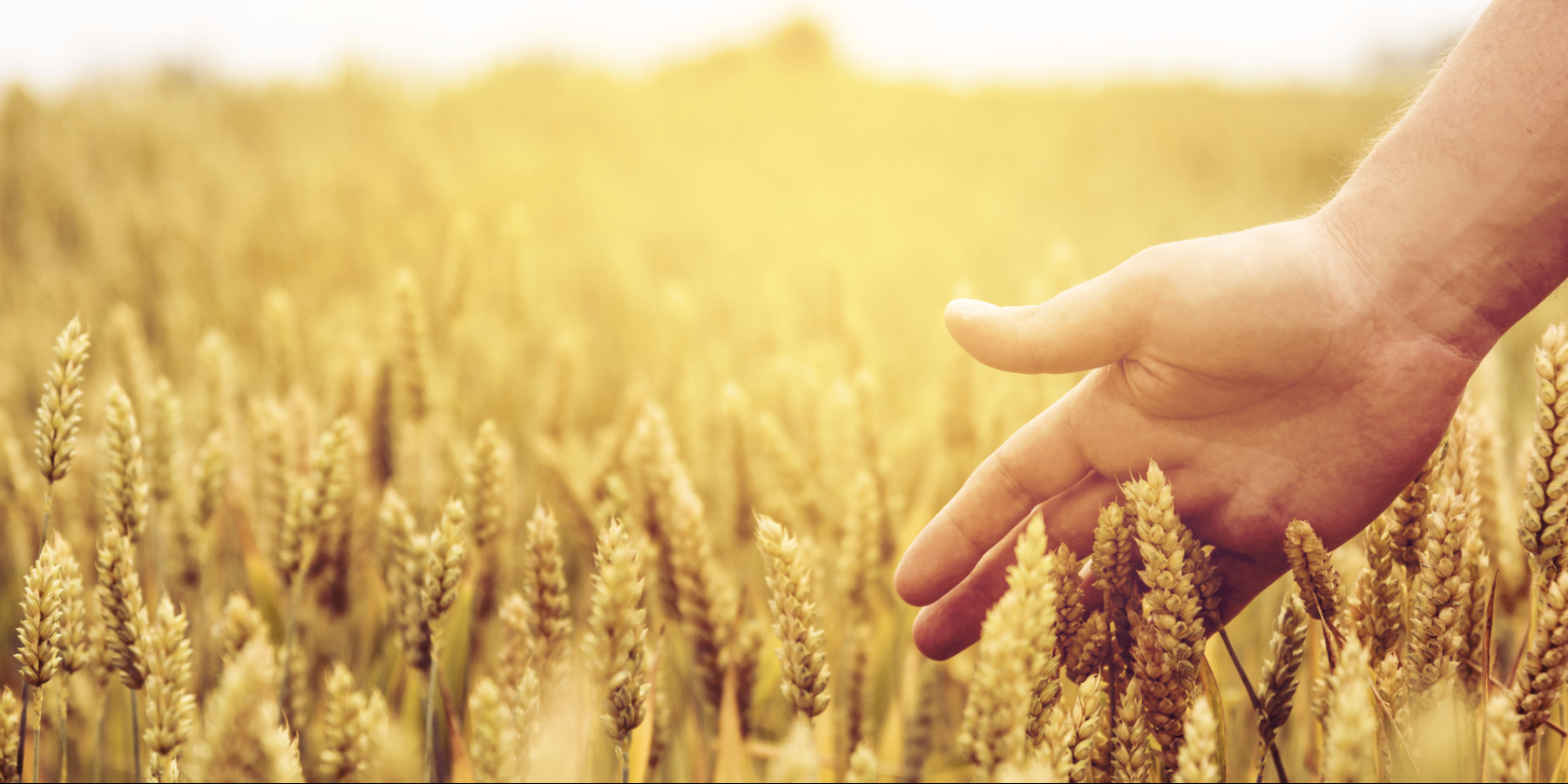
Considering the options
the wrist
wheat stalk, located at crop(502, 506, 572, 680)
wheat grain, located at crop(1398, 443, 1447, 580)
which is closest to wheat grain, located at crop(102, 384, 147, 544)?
wheat stalk, located at crop(502, 506, 572, 680)

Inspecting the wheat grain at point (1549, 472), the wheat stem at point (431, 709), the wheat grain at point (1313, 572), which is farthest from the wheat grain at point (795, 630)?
the wheat grain at point (1549, 472)

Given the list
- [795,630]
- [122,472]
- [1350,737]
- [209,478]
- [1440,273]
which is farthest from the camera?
[209,478]

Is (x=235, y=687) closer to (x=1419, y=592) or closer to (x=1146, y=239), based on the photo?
(x=1419, y=592)

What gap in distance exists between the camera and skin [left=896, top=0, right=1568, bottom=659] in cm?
90

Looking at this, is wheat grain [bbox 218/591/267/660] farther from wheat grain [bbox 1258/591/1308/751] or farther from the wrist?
the wrist

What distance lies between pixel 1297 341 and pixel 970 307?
1.33 feet

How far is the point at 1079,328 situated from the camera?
878 millimetres

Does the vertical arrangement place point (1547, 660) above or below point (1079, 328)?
below

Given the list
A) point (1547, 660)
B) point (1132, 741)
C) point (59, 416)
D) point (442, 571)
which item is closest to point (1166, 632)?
point (1132, 741)

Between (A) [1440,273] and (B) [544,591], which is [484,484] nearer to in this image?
(B) [544,591]

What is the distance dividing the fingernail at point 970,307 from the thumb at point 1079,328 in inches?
1.3

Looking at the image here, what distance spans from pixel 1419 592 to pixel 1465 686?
0.30m

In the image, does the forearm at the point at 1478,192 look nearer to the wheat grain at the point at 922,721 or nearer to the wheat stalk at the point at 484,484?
the wheat grain at the point at 922,721

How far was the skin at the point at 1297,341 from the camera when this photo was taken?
35.4 inches
